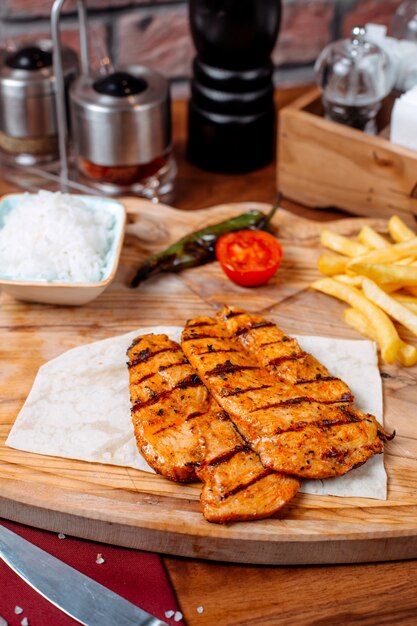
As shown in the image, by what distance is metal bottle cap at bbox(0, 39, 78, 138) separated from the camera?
3.98 meters

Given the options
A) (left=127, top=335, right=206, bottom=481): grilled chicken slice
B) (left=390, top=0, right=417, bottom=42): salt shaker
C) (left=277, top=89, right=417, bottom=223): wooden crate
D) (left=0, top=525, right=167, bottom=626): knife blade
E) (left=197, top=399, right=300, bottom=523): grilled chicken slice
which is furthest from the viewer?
(left=390, top=0, right=417, bottom=42): salt shaker

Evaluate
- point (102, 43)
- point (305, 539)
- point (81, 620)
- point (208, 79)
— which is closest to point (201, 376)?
point (305, 539)

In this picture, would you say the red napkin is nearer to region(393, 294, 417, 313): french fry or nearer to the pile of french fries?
the pile of french fries

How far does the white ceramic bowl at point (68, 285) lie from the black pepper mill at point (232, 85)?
1.03 m

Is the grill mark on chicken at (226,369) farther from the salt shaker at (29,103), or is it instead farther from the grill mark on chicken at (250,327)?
the salt shaker at (29,103)

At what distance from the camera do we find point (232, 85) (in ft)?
13.5

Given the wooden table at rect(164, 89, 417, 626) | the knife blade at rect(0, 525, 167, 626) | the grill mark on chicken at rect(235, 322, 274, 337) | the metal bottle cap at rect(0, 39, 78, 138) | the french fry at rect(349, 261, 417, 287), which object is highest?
the metal bottle cap at rect(0, 39, 78, 138)

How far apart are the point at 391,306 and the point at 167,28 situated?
2.89 meters

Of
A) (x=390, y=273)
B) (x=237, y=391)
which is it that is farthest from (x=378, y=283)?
(x=237, y=391)

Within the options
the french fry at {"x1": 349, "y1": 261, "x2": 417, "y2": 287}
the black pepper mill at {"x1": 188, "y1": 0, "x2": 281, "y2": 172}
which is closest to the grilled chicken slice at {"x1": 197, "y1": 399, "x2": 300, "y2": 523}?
the french fry at {"x1": 349, "y1": 261, "x2": 417, "y2": 287}

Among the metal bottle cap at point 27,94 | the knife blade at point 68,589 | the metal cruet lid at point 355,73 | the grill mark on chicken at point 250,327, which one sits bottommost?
the knife blade at point 68,589

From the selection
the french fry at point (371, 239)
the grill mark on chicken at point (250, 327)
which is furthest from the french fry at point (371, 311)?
the grill mark on chicken at point (250, 327)

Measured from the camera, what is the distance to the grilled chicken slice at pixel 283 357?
2668mm

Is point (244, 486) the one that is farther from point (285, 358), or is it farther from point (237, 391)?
point (285, 358)
